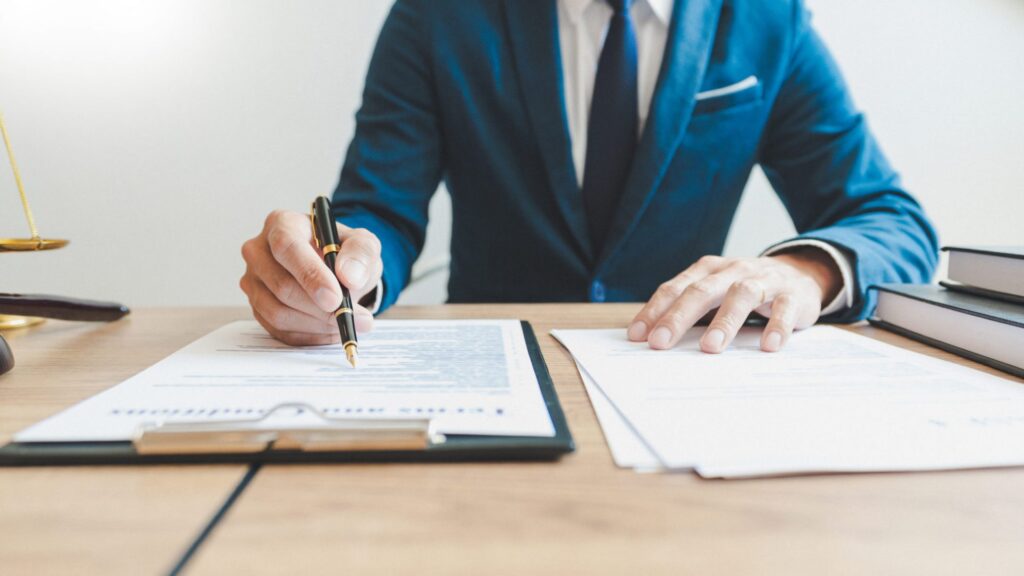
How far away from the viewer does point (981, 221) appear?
5.25 feet

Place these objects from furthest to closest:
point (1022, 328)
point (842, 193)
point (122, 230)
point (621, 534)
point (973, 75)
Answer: point (122, 230) < point (973, 75) < point (842, 193) < point (1022, 328) < point (621, 534)

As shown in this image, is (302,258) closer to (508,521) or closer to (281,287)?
(281,287)

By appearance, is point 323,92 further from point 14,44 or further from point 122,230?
point 14,44

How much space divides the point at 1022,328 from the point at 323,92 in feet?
5.20

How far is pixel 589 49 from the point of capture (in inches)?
36.7

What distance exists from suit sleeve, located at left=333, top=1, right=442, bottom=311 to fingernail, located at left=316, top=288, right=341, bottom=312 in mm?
414

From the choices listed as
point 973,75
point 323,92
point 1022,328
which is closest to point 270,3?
point 323,92

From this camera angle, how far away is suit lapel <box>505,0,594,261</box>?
2.86ft

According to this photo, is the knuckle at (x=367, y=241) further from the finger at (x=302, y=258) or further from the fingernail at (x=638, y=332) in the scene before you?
the fingernail at (x=638, y=332)

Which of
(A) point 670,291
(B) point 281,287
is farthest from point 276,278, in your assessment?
(A) point 670,291

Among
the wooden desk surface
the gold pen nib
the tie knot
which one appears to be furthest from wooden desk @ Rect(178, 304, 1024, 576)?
the tie knot

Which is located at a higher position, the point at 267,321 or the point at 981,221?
the point at 267,321

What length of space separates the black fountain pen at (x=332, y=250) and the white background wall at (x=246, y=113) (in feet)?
3.70

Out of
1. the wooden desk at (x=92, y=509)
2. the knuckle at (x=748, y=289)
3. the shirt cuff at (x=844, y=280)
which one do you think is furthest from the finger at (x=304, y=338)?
the shirt cuff at (x=844, y=280)
